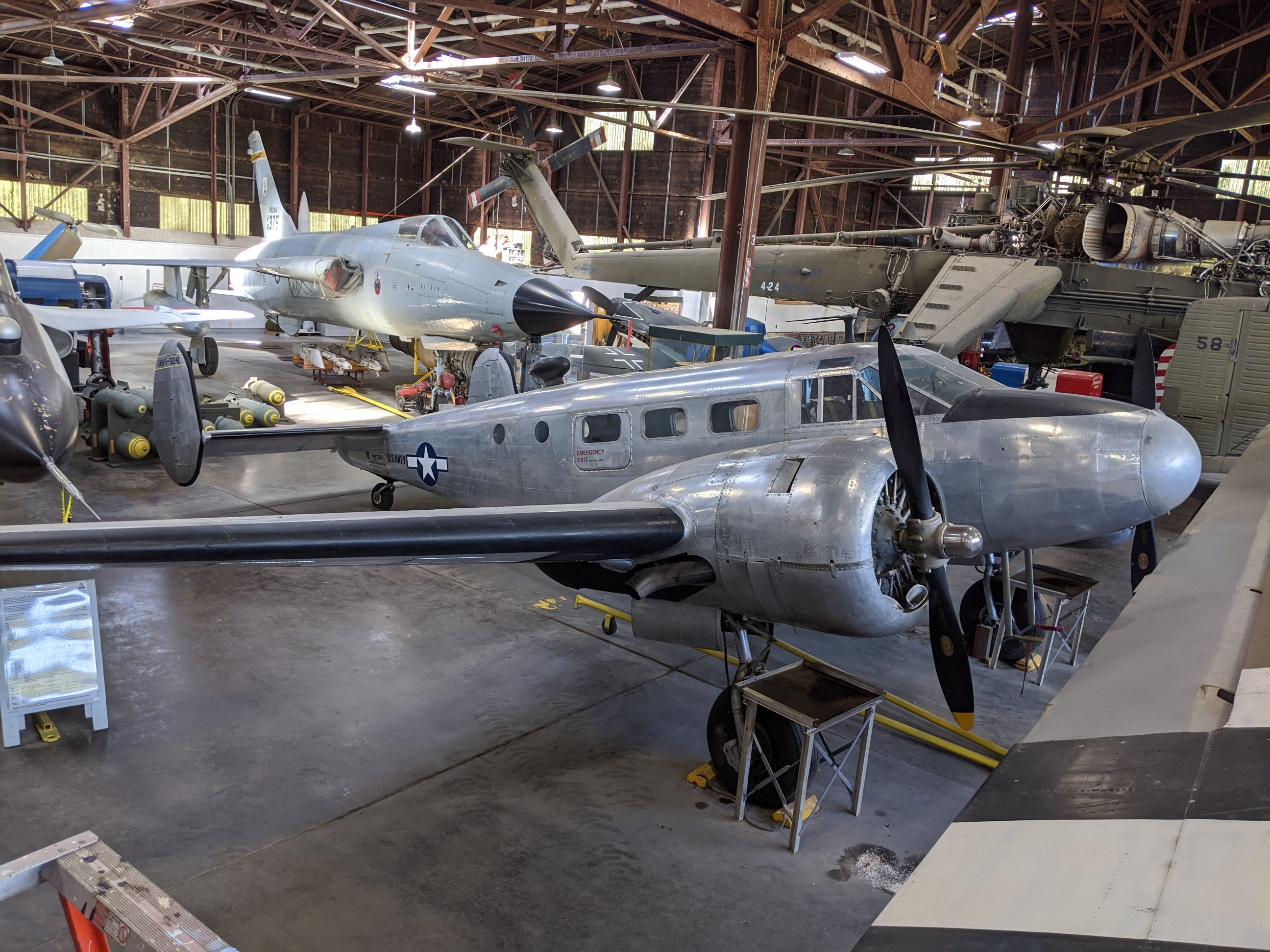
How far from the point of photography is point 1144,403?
23.0ft

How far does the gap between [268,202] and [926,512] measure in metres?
21.6

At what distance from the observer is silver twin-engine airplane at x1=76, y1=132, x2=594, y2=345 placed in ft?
50.1

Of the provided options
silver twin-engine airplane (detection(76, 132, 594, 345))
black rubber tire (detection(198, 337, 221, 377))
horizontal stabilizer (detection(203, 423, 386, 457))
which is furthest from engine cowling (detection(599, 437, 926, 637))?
black rubber tire (detection(198, 337, 221, 377))

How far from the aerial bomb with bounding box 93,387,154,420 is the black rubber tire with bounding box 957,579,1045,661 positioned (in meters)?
11.5

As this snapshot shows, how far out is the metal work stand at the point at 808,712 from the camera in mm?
4863

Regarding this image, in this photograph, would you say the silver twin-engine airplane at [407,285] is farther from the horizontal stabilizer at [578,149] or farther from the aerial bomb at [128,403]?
the aerial bomb at [128,403]

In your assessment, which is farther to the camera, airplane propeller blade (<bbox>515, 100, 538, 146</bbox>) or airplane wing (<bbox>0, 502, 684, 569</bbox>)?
airplane propeller blade (<bbox>515, 100, 538, 146</bbox>)

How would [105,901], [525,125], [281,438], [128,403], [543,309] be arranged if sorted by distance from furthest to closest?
[525,125] → [543,309] → [128,403] → [281,438] → [105,901]

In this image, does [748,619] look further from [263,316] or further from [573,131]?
[573,131]

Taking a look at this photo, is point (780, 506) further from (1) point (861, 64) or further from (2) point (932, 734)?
(1) point (861, 64)

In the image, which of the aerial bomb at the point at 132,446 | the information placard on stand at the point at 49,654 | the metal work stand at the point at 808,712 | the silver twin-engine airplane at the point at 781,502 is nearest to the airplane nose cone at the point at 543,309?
the aerial bomb at the point at 132,446

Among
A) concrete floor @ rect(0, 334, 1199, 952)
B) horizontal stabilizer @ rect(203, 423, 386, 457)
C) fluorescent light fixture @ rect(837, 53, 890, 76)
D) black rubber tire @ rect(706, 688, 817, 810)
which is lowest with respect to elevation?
concrete floor @ rect(0, 334, 1199, 952)

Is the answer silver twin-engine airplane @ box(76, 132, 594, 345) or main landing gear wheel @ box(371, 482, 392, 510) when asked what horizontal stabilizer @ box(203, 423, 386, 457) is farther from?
silver twin-engine airplane @ box(76, 132, 594, 345)

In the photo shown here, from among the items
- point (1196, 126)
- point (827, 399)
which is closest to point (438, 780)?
point (827, 399)
